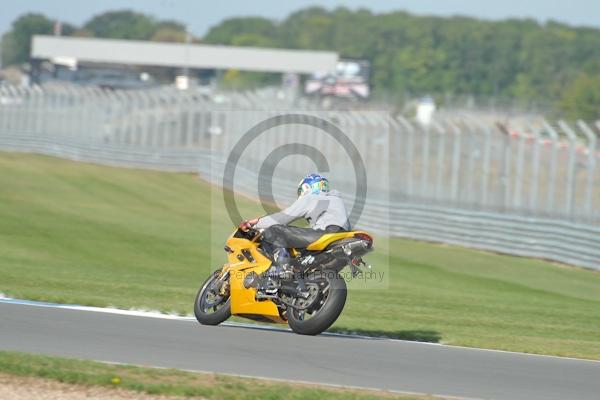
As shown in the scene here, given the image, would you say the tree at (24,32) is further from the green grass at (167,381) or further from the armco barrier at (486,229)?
the green grass at (167,381)

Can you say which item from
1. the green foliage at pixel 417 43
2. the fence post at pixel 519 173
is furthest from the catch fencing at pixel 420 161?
the green foliage at pixel 417 43

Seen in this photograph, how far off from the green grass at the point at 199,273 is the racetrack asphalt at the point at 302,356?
4.42ft

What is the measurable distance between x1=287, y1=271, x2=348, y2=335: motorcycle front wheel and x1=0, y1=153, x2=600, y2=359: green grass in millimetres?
1516

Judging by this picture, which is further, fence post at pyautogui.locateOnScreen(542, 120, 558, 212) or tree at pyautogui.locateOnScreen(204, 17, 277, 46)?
tree at pyautogui.locateOnScreen(204, 17, 277, 46)

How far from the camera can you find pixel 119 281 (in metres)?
17.7

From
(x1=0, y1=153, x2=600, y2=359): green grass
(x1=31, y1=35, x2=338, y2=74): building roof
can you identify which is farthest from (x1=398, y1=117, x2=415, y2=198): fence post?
(x1=31, y1=35, x2=338, y2=74): building roof

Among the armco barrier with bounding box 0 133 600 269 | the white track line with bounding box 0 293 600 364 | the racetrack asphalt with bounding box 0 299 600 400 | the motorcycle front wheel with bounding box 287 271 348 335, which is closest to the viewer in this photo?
the racetrack asphalt with bounding box 0 299 600 400

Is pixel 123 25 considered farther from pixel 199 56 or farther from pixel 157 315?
pixel 157 315

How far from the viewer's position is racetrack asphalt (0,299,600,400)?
9516mm

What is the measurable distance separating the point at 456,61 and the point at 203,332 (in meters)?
119

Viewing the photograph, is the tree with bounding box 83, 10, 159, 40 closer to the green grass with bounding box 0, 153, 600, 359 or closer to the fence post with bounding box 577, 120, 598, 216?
the green grass with bounding box 0, 153, 600, 359

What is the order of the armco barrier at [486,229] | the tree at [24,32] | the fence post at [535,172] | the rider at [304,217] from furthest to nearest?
the tree at [24,32]
the fence post at [535,172]
the armco barrier at [486,229]
the rider at [304,217]

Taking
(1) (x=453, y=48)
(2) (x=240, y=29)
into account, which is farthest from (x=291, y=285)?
(2) (x=240, y=29)

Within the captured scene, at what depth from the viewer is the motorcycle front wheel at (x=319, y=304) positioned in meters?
11.4
